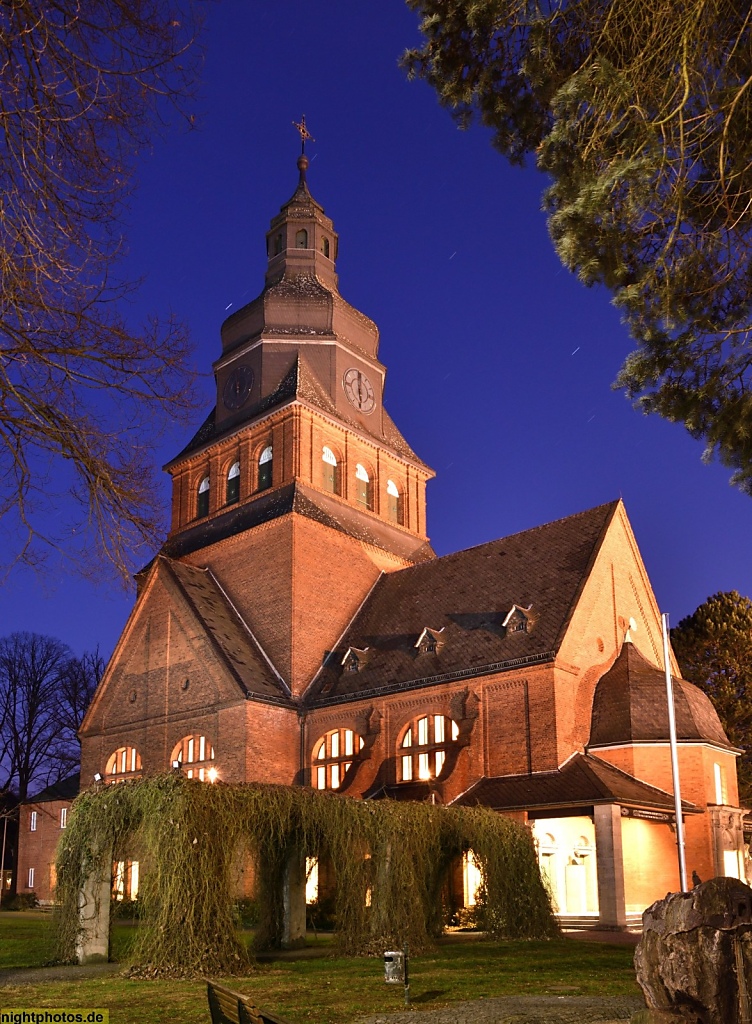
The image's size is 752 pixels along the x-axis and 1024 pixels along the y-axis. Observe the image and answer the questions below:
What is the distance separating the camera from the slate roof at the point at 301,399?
43.8 metres

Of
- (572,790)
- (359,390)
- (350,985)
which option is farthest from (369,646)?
(350,985)

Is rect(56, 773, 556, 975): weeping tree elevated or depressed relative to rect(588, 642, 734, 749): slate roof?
depressed

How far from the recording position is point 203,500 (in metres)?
47.8

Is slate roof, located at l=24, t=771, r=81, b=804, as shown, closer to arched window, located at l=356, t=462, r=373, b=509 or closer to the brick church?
the brick church

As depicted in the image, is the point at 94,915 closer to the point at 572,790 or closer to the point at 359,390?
the point at 572,790

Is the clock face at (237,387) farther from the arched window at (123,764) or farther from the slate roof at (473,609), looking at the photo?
the arched window at (123,764)

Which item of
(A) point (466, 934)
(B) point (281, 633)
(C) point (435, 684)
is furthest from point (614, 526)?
(A) point (466, 934)

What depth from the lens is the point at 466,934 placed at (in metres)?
26.7

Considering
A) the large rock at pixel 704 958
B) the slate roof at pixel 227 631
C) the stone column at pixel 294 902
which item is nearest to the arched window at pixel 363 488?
the slate roof at pixel 227 631

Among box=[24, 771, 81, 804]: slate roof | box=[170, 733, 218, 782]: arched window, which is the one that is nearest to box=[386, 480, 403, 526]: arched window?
box=[170, 733, 218, 782]: arched window

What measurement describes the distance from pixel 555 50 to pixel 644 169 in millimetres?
2215

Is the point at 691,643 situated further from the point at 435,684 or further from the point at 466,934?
the point at 466,934

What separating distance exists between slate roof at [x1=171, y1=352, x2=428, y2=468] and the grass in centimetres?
2595

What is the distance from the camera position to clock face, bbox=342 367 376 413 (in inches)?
1831
